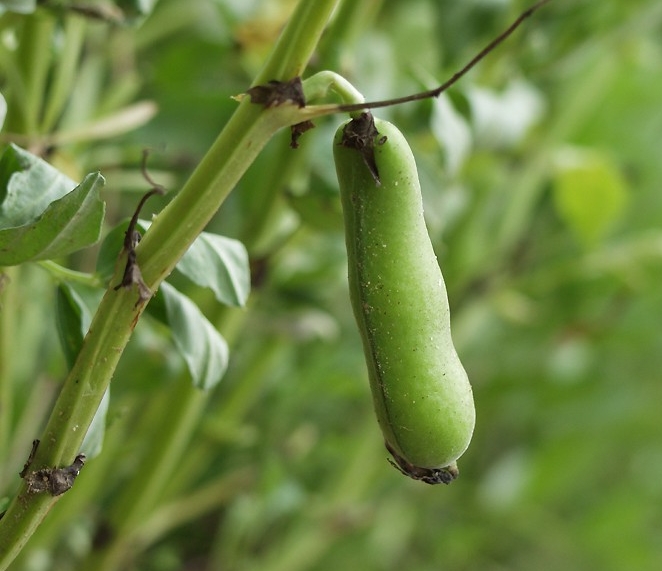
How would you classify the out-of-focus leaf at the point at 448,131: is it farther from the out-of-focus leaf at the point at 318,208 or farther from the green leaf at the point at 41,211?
the green leaf at the point at 41,211

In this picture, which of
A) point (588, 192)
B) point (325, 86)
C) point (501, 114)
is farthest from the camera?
point (588, 192)

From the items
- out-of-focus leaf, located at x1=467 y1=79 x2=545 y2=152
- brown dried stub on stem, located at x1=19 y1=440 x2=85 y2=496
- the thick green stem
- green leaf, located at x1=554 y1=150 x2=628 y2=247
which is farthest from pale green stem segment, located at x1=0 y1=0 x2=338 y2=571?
green leaf, located at x1=554 y1=150 x2=628 y2=247

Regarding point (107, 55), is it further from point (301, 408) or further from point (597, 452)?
point (597, 452)

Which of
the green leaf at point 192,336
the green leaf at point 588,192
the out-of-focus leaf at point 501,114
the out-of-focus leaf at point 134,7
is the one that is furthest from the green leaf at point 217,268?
the green leaf at point 588,192

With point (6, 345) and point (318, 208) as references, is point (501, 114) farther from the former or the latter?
point (6, 345)

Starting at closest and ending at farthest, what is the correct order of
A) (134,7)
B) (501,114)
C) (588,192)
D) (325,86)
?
(325,86), (134,7), (501,114), (588,192)

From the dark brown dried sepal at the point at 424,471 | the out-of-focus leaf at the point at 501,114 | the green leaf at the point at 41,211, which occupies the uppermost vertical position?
the green leaf at the point at 41,211

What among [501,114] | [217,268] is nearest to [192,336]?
[217,268]
